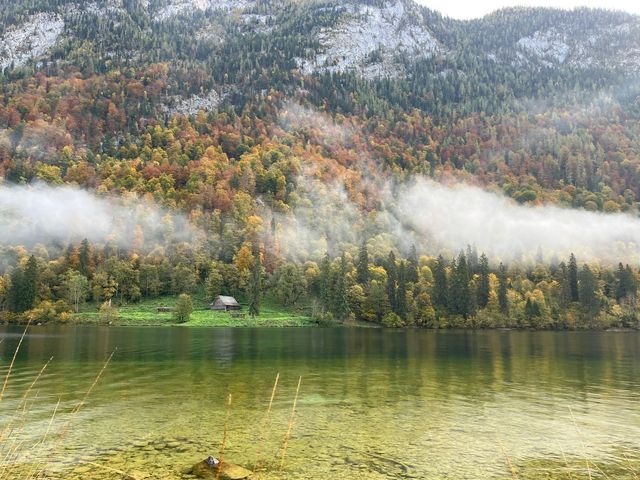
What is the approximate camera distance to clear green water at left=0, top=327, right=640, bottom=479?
1922cm

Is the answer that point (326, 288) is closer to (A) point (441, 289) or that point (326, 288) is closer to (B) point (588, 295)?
(A) point (441, 289)

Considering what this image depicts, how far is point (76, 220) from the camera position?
196750 millimetres

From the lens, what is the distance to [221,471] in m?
17.1

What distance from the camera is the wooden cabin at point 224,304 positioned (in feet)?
505

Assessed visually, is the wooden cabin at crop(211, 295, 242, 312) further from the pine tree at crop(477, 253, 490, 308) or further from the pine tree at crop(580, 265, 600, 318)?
the pine tree at crop(580, 265, 600, 318)

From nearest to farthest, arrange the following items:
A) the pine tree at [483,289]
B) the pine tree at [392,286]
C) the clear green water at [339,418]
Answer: the clear green water at [339,418] < the pine tree at [392,286] < the pine tree at [483,289]

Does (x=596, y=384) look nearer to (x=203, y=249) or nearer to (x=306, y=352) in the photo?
(x=306, y=352)

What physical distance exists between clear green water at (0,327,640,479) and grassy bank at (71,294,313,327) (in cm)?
8008

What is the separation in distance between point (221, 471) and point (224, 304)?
14036 centimetres

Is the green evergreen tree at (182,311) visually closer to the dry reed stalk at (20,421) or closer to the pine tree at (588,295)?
the dry reed stalk at (20,421)

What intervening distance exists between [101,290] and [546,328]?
144 meters

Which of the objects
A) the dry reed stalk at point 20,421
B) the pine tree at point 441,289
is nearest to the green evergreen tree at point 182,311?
the pine tree at point 441,289

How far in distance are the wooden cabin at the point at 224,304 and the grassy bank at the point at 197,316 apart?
7.77 feet

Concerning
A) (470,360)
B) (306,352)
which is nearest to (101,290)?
(306,352)
